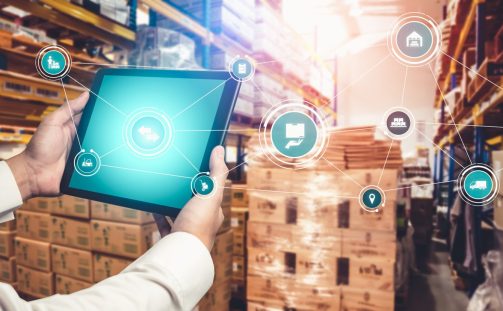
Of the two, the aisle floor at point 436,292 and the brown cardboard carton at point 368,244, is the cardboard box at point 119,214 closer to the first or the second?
the brown cardboard carton at point 368,244

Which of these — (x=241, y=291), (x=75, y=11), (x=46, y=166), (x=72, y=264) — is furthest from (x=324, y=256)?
(x=75, y=11)

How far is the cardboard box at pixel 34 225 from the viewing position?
2.24 m

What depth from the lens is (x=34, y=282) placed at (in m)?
2.33

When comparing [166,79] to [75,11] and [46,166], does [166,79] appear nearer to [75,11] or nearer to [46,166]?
[46,166]

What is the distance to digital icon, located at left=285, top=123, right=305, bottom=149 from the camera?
831 millimetres

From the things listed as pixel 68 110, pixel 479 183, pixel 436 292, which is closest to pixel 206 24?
pixel 68 110

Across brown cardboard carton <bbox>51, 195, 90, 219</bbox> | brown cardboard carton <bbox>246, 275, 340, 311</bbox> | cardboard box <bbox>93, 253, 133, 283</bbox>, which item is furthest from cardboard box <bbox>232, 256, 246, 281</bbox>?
brown cardboard carton <bbox>51, 195, 90, 219</bbox>

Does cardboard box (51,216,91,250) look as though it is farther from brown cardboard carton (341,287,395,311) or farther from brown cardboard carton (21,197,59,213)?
brown cardboard carton (341,287,395,311)

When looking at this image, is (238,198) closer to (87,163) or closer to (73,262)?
(73,262)

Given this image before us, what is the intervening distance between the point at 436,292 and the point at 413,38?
116 inches

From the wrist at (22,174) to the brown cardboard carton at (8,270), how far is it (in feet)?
6.68

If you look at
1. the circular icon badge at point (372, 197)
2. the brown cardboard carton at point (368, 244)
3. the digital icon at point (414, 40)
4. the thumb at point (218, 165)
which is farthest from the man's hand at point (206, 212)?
the brown cardboard carton at point (368, 244)

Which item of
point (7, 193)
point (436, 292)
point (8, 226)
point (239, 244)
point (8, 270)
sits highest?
point (7, 193)

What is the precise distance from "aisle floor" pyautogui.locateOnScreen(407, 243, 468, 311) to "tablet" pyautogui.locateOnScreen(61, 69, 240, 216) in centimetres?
266
